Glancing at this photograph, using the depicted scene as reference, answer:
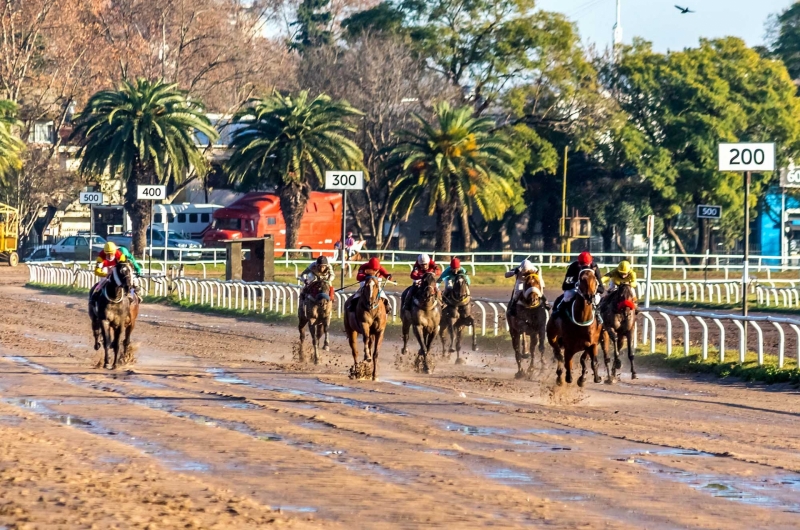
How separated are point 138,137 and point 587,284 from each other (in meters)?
39.5

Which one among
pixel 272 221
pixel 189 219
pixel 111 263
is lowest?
pixel 111 263

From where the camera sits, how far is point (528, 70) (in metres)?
63.3

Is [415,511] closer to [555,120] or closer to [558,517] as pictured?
[558,517]

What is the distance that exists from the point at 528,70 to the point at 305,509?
56.5 metres

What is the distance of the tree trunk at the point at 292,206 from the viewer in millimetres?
55438

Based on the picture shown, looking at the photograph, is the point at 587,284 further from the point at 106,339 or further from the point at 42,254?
the point at 42,254

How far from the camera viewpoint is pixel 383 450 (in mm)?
10773

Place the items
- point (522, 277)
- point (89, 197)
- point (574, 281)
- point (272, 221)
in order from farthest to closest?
point (272, 221) → point (89, 197) → point (522, 277) → point (574, 281)

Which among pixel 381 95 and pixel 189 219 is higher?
pixel 381 95

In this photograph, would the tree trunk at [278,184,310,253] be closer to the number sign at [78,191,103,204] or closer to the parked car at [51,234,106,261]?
the parked car at [51,234,106,261]

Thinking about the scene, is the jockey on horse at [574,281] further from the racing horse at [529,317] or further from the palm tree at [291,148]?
the palm tree at [291,148]

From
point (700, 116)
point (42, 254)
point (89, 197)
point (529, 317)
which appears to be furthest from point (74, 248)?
point (529, 317)

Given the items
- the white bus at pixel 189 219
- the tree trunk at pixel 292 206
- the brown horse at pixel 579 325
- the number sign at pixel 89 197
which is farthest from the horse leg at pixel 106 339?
the white bus at pixel 189 219

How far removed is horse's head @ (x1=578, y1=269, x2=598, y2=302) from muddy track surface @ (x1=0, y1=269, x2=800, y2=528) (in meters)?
1.25
